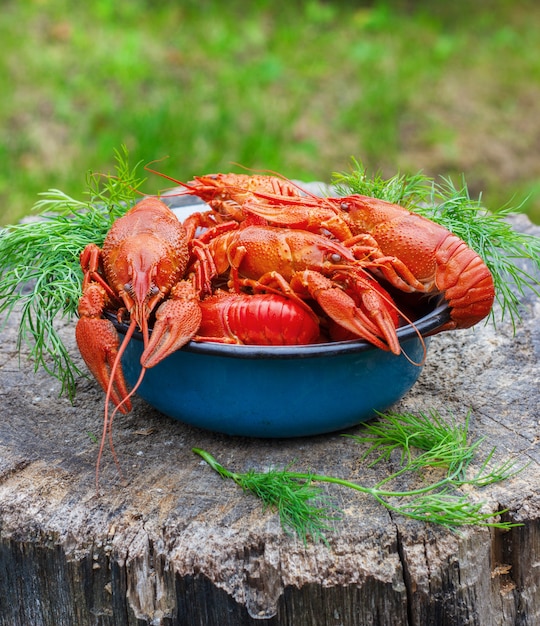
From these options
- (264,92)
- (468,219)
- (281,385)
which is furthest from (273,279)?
(264,92)

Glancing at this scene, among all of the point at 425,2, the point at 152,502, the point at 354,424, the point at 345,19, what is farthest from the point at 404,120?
the point at 152,502

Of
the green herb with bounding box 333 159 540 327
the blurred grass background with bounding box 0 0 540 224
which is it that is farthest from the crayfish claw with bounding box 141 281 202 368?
the blurred grass background with bounding box 0 0 540 224

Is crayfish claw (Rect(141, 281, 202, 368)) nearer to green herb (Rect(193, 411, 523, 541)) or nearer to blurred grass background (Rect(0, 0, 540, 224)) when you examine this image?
green herb (Rect(193, 411, 523, 541))

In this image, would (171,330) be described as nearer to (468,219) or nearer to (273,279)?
(273,279)

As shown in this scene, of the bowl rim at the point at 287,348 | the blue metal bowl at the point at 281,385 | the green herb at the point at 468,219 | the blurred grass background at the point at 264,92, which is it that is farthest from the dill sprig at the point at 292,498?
the blurred grass background at the point at 264,92

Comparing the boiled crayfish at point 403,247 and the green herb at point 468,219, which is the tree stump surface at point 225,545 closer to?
the boiled crayfish at point 403,247

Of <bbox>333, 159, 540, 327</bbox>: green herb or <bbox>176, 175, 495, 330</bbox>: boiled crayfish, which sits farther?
<bbox>333, 159, 540, 327</bbox>: green herb

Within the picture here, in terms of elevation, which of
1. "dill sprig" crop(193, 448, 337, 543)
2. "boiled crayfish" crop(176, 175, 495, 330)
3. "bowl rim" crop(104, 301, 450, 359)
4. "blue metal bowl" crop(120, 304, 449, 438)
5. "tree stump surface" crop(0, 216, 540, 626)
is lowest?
"tree stump surface" crop(0, 216, 540, 626)
